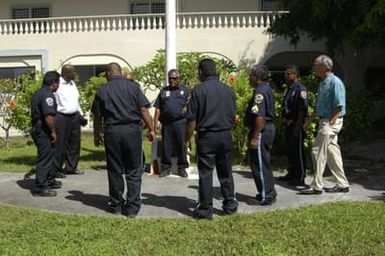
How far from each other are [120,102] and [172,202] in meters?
1.58

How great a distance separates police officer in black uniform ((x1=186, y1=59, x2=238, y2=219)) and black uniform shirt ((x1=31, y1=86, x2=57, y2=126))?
2.16 metres

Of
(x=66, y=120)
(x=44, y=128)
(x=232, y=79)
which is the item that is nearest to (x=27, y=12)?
(x=232, y=79)

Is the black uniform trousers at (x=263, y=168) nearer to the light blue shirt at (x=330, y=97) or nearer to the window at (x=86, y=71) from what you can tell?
the light blue shirt at (x=330, y=97)

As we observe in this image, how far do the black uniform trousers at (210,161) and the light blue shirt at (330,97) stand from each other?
1614 mm

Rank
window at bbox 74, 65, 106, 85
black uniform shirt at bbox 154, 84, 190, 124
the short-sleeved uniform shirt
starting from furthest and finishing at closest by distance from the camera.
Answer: window at bbox 74, 65, 106, 85
black uniform shirt at bbox 154, 84, 190, 124
the short-sleeved uniform shirt

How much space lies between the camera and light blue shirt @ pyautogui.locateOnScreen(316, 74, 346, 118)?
753 centimetres

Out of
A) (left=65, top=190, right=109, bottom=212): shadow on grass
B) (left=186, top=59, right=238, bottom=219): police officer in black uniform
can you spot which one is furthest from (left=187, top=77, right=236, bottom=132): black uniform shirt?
(left=65, top=190, right=109, bottom=212): shadow on grass

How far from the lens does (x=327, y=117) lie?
7715 mm

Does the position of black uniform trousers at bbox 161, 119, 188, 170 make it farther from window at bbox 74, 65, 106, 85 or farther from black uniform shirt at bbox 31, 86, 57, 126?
window at bbox 74, 65, 106, 85

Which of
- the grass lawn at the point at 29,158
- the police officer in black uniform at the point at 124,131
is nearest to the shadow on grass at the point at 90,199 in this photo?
the police officer in black uniform at the point at 124,131

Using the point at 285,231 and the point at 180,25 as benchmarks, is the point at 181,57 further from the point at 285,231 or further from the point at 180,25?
the point at 285,231

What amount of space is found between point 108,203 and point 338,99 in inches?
126

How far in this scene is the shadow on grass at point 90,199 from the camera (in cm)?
764

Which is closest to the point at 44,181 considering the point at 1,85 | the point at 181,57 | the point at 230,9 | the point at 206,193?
the point at 206,193
